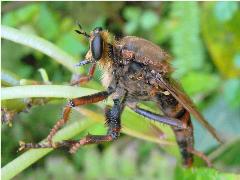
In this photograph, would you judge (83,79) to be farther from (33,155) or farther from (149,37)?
(149,37)

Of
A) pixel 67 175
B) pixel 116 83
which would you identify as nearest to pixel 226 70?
pixel 67 175

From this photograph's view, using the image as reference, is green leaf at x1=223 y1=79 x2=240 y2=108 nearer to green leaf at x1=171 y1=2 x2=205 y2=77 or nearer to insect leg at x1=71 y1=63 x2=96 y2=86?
green leaf at x1=171 y1=2 x2=205 y2=77

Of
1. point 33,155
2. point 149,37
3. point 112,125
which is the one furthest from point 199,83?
point 33,155

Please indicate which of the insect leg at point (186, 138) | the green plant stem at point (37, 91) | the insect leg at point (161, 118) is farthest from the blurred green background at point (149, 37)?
the green plant stem at point (37, 91)

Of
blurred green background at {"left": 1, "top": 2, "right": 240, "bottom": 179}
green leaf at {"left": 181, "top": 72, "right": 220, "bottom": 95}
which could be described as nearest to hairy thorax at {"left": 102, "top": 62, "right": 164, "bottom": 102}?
blurred green background at {"left": 1, "top": 2, "right": 240, "bottom": 179}

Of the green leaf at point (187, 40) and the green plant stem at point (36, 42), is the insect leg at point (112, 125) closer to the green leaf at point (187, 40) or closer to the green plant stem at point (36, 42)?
the green plant stem at point (36, 42)

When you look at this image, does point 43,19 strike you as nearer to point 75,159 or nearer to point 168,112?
point 75,159
